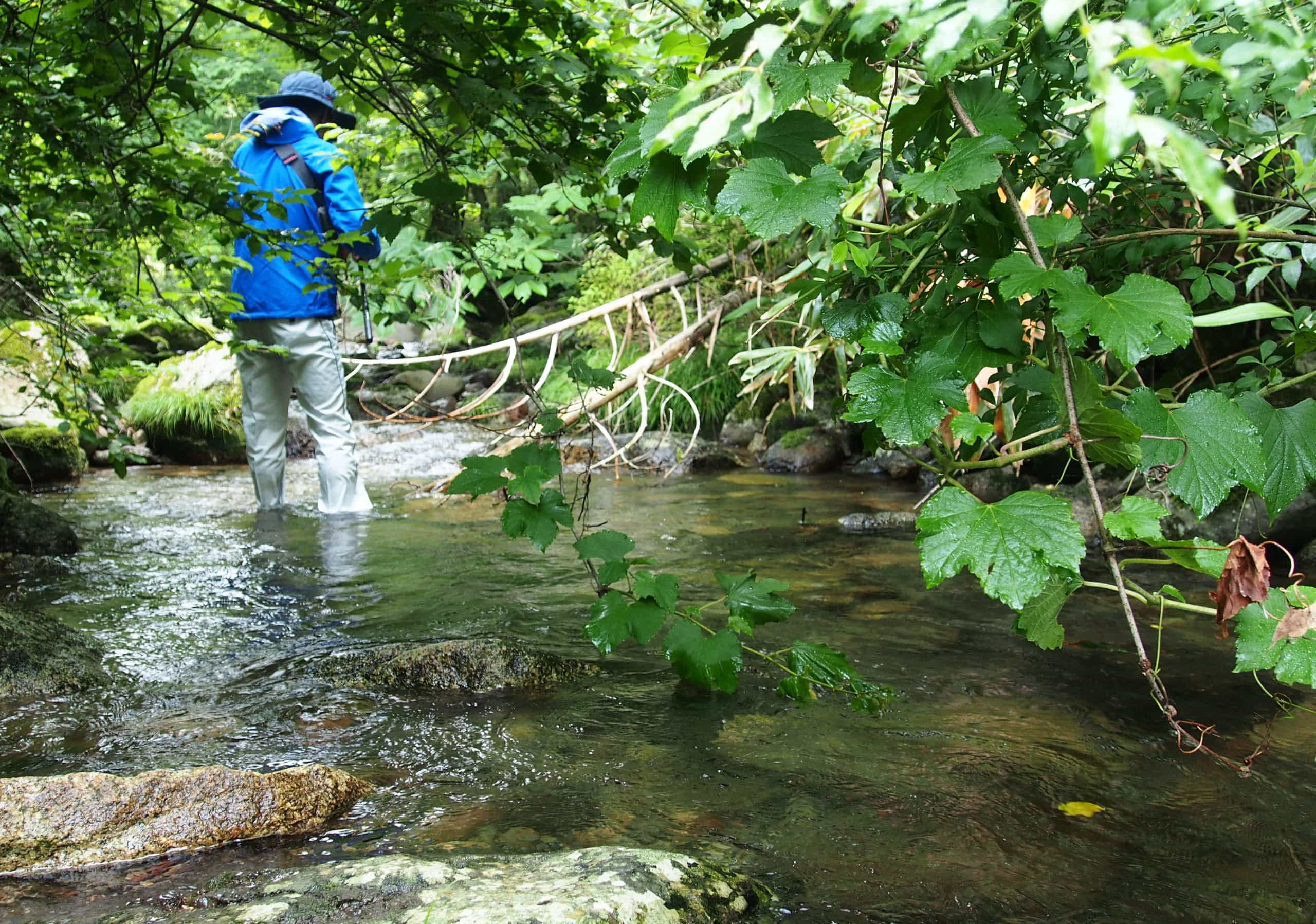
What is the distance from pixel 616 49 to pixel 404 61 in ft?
2.46

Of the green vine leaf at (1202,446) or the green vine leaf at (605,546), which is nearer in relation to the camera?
the green vine leaf at (1202,446)

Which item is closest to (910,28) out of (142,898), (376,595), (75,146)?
(142,898)

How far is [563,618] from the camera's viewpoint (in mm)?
3836

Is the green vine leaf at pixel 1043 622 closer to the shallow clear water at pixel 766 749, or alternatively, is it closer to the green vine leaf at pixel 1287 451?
the green vine leaf at pixel 1287 451

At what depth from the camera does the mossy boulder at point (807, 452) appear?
8.22m

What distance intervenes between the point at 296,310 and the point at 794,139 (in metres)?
4.93

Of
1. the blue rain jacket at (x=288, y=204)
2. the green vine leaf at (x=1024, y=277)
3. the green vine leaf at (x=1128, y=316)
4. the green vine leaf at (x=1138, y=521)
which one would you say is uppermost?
the blue rain jacket at (x=288, y=204)

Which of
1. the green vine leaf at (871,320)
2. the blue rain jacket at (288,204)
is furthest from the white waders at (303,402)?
the green vine leaf at (871,320)

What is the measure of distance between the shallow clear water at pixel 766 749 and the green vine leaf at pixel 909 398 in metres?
0.88

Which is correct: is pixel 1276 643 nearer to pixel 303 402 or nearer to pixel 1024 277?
pixel 1024 277

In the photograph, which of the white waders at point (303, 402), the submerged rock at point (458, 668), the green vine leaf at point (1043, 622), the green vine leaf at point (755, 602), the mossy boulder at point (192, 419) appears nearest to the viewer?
the green vine leaf at point (1043, 622)

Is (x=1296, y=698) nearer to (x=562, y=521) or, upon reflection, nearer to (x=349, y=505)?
(x=562, y=521)

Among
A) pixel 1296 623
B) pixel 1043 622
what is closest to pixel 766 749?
pixel 1043 622

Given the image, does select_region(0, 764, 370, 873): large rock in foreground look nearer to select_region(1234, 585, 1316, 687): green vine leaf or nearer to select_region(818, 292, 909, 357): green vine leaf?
select_region(818, 292, 909, 357): green vine leaf
